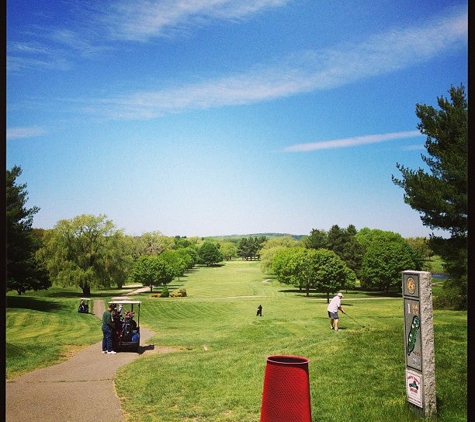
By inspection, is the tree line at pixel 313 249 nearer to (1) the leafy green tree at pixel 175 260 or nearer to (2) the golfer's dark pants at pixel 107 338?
(1) the leafy green tree at pixel 175 260

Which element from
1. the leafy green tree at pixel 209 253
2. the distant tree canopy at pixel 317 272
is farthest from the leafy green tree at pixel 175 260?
the distant tree canopy at pixel 317 272

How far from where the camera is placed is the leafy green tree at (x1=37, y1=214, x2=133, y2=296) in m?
9.05

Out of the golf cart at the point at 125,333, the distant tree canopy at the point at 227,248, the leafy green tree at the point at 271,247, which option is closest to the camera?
the golf cart at the point at 125,333

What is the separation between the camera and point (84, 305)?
9031 millimetres

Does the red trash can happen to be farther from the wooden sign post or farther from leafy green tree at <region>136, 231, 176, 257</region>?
leafy green tree at <region>136, 231, 176, 257</region>

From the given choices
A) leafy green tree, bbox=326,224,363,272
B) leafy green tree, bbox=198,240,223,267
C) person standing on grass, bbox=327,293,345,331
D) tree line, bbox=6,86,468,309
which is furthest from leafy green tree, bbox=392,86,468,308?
leafy green tree, bbox=198,240,223,267

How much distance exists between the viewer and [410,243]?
945 cm

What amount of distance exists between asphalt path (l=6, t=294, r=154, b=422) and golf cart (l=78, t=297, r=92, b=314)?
143 cm

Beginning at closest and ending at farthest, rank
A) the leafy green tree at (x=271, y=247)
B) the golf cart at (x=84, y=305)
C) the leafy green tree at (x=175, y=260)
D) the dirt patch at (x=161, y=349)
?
the dirt patch at (x=161, y=349) < the golf cart at (x=84, y=305) < the leafy green tree at (x=175, y=260) < the leafy green tree at (x=271, y=247)

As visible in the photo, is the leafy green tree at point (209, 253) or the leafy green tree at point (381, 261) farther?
the leafy green tree at point (209, 253)

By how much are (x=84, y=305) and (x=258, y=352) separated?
3.45 meters

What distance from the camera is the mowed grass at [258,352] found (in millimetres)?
5176

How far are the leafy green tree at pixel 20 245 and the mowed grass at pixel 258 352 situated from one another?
2.30 ft

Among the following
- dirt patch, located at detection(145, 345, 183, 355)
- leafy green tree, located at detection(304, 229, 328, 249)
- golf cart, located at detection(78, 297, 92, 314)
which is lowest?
dirt patch, located at detection(145, 345, 183, 355)
